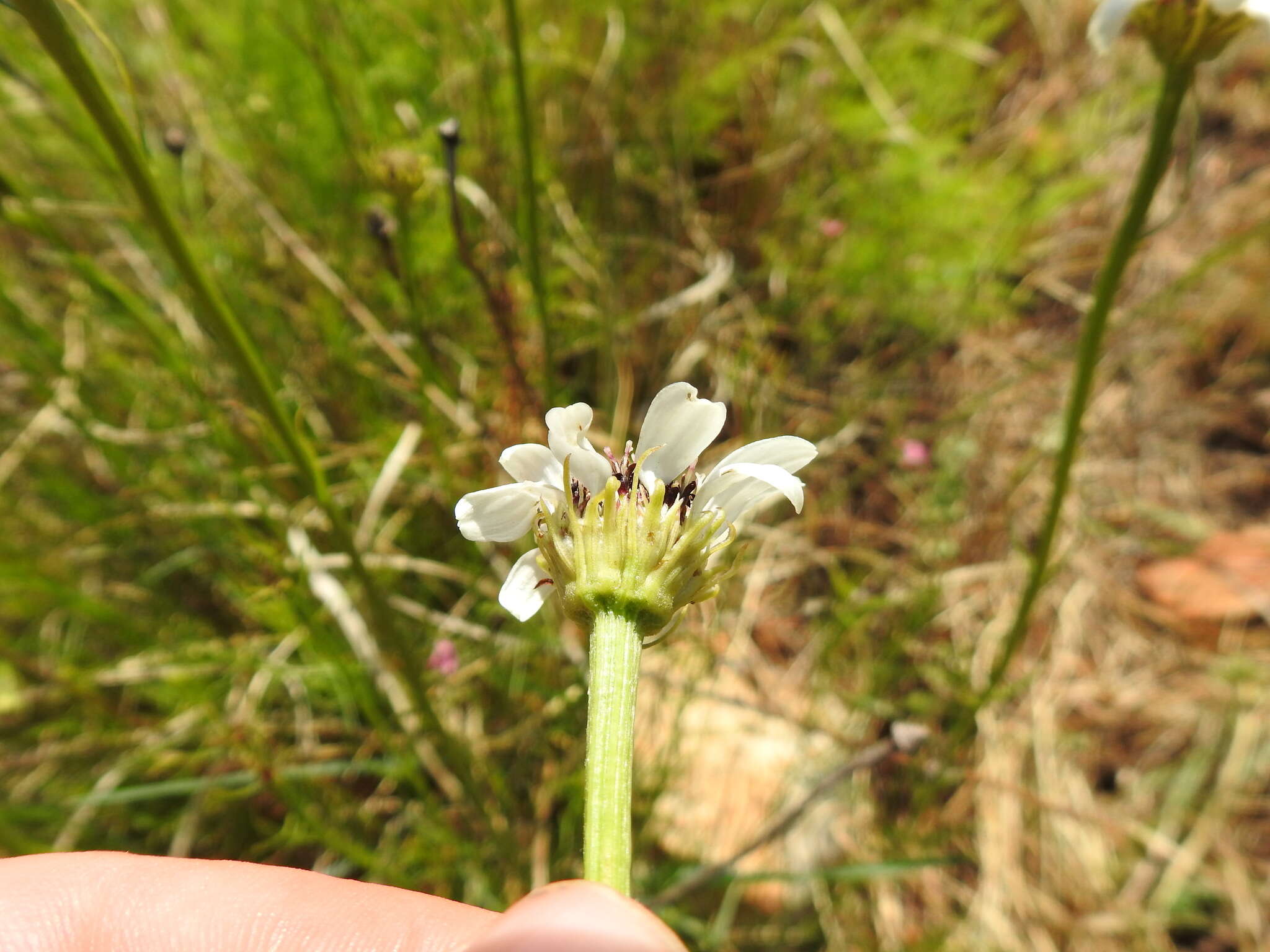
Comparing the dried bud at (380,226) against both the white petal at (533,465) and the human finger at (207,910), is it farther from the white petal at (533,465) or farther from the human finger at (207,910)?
the human finger at (207,910)

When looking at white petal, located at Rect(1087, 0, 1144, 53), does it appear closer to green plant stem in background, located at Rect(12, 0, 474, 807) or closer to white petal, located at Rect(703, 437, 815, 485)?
white petal, located at Rect(703, 437, 815, 485)

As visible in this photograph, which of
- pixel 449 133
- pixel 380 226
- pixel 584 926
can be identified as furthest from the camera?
pixel 380 226

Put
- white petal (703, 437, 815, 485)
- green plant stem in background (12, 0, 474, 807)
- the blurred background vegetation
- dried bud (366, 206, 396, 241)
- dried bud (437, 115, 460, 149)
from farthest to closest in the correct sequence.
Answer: the blurred background vegetation < dried bud (366, 206, 396, 241) < dried bud (437, 115, 460, 149) < white petal (703, 437, 815, 485) < green plant stem in background (12, 0, 474, 807)

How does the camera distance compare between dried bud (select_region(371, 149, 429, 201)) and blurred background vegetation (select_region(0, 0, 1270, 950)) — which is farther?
blurred background vegetation (select_region(0, 0, 1270, 950))

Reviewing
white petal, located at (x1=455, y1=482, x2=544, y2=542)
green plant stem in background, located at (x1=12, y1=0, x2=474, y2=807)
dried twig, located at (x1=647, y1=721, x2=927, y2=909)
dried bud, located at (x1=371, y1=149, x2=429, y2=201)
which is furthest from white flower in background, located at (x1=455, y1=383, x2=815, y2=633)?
dried bud, located at (x1=371, y1=149, x2=429, y2=201)

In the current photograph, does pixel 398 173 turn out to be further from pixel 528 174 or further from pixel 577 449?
pixel 577 449

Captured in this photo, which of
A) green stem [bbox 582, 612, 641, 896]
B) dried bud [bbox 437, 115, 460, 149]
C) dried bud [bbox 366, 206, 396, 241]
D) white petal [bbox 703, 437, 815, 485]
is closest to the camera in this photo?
green stem [bbox 582, 612, 641, 896]

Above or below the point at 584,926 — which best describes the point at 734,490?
above

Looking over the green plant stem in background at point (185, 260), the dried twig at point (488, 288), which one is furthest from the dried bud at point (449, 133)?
the green plant stem in background at point (185, 260)

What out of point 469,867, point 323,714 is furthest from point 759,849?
point 323,714

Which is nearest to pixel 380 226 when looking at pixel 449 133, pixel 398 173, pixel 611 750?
pixel 398 173
